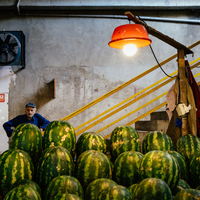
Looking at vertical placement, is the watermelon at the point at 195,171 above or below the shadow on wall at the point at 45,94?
below

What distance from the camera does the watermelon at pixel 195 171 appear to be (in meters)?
1.28

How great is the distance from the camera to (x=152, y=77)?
17.0 ft

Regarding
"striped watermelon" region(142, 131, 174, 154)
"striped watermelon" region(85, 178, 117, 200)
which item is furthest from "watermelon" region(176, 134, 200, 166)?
"striped watermelon" region(85, 178, 117, 200)

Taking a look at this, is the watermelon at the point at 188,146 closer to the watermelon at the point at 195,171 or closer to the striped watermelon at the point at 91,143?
the watermelon at the point at 195,171

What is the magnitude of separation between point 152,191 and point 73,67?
4445 millimetres

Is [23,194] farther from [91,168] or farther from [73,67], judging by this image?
[73,67]

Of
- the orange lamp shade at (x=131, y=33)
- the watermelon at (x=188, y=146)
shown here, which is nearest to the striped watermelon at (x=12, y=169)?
the watermelon at (x=188, y=146)

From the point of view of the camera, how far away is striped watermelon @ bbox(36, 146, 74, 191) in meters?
1.16

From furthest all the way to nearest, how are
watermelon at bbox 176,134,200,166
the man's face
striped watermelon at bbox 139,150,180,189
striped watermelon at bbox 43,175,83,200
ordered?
the man's face → watermelon at bbox 176,134,200,166 → striped watermelon at bbox 139,150,180,189 → striped watermelon at bbox 43,175,83,200

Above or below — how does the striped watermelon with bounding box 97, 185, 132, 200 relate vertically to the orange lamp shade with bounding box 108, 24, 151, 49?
below

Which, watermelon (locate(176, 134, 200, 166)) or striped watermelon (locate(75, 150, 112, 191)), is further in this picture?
watermelon (locate(176, 134, 200, 166))

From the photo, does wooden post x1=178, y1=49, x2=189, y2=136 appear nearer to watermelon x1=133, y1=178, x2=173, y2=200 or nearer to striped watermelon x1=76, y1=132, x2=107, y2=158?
striped watermelon x1=76, y1=132, x2=107, y2=158

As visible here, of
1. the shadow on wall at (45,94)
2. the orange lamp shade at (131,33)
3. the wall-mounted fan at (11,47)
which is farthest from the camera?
the shadow on wall at (45,94)

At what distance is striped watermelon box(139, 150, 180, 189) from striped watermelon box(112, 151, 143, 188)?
0.10 meters
